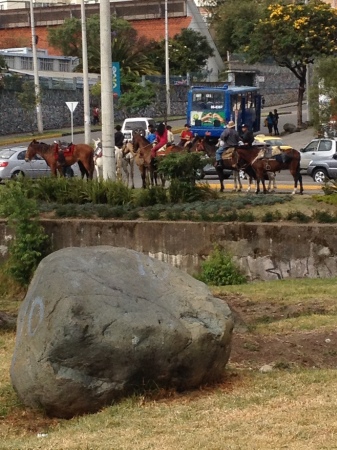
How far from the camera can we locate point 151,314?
9.20m

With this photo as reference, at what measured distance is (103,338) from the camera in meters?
8.97

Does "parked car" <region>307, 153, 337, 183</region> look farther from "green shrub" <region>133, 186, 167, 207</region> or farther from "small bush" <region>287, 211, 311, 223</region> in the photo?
"small bush" <region>287, 211, 311, 223</region>

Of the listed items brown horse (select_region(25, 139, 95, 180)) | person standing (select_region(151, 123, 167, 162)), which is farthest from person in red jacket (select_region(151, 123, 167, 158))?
brown horse (select_region(25, 139, 95, 180))

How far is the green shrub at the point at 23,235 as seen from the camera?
20.3 meters

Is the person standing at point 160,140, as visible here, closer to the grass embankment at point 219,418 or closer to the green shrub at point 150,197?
the green shrub at point 150,197

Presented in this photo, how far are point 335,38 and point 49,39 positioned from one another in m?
32.2

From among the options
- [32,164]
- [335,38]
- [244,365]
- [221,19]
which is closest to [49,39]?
[221,19]

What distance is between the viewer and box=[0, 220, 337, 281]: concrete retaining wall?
19578 millimetres

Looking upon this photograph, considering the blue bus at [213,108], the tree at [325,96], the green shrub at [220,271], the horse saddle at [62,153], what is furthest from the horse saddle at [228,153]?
the blue bus at [213,108]

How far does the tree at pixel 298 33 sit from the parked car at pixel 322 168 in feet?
68.7

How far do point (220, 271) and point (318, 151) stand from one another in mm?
19462

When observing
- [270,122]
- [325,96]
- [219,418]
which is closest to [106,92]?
[219,418]

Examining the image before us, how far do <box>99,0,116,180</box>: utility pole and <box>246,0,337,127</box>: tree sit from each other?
3466 cm

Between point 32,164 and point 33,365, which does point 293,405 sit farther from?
point 32,164
